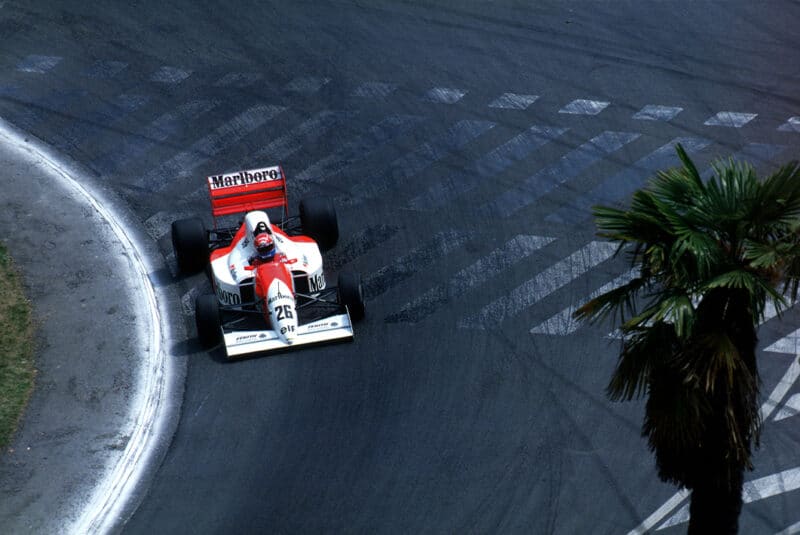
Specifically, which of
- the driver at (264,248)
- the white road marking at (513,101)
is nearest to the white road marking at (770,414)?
the driver at (264,248)

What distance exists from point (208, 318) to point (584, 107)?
31.4ft

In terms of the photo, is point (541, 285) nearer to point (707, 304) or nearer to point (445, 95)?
point (445, 95)

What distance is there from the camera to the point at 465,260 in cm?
2083

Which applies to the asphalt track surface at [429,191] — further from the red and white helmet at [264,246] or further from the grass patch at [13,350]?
the grass patch at [13,350]

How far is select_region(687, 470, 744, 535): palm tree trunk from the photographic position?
12734 mm

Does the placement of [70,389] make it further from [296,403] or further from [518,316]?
[518,316]

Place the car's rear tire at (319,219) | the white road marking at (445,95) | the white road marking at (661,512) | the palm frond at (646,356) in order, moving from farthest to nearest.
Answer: the white road marking at (445,95) → the car's rear tire at (319,219) → the white road marking at (661,512) → the palm frond at (646,356)

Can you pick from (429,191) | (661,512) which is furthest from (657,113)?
(661,512)

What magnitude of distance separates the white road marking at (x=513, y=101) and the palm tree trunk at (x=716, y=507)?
1294 centimetres

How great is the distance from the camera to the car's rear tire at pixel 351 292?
19062mm

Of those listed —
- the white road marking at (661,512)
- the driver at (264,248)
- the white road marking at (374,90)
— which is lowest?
the white road marking at (661,512)

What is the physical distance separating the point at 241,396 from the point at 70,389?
8.46 ft

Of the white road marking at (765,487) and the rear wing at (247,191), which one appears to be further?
the rear wing at (247,191)

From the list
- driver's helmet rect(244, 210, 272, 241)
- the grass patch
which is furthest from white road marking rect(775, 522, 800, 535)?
the grass patch
